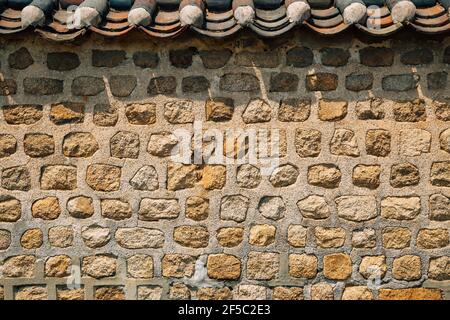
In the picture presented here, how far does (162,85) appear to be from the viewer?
3.43m

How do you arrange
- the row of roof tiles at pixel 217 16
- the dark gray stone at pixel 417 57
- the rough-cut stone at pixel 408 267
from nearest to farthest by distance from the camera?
the row of roof tiles at pixel 217 16 → the dark gray stone at pixel 417 57 → the rough-cut stone at pixel 408 267

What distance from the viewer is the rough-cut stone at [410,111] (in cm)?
341

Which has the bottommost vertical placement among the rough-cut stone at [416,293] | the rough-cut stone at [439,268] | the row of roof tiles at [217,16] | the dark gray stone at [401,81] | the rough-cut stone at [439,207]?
the rough-cut stone at [416,293]

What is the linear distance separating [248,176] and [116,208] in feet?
2.65

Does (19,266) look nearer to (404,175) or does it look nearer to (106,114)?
(106,114)

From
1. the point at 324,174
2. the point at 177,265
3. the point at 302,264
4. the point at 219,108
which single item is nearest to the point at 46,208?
the point at 177,265

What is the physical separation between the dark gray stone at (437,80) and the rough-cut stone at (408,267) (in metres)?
1.01

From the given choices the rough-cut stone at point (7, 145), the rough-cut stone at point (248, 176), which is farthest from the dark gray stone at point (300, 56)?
the rough-cut stone at point (7, 145)

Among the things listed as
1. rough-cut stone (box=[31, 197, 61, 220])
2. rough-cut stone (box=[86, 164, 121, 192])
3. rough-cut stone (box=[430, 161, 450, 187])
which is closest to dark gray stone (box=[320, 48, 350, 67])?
rough-cut stone (box=[430, 161, 450, 187])

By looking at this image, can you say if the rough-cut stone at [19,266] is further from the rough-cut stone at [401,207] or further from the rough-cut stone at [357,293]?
the rough-cut stone at [401,207]

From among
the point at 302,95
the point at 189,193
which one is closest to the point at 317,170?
the point at 302,95

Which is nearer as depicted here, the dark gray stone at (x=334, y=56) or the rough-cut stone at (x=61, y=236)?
the dark gray stone at (x=334, y=56)

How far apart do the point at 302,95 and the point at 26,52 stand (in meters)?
1.64
